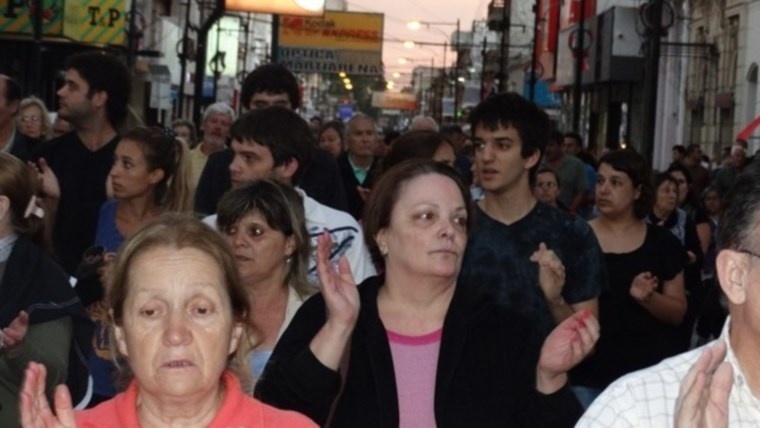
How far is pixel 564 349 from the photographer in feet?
16.6

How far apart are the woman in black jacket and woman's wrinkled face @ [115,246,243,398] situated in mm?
901

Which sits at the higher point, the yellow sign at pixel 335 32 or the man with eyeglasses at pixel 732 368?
the yellow sign at pixel 335 32

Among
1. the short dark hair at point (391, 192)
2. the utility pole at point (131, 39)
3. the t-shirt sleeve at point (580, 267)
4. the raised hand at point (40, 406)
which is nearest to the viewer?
the raised hand at point (40, 406)

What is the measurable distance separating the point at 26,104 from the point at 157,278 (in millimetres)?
10301

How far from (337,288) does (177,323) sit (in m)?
1.17

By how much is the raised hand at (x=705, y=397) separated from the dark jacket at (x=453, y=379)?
159 cm

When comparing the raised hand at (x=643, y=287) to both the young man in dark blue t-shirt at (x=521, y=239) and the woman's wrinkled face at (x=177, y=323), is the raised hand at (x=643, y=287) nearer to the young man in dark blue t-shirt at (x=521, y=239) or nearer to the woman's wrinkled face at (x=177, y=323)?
the young man in dark blue t-shirt at (x=521, y=239)

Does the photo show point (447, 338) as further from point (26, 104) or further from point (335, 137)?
point (335, 137)

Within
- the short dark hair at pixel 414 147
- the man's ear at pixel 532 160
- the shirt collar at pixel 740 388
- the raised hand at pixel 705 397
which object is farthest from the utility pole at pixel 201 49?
the raised hand at pixel 705 397

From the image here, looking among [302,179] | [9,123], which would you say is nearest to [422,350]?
[302,179]

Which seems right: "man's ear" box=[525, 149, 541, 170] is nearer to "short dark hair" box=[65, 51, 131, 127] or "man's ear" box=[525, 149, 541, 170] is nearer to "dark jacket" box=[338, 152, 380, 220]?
"short dark hair" box=[65, 51, 131, 127]

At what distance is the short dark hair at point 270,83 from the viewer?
10.9 metres

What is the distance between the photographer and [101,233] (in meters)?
8.25

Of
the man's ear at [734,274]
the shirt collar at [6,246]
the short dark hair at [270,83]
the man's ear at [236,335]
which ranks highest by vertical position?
the short dark hair at [270,83]
